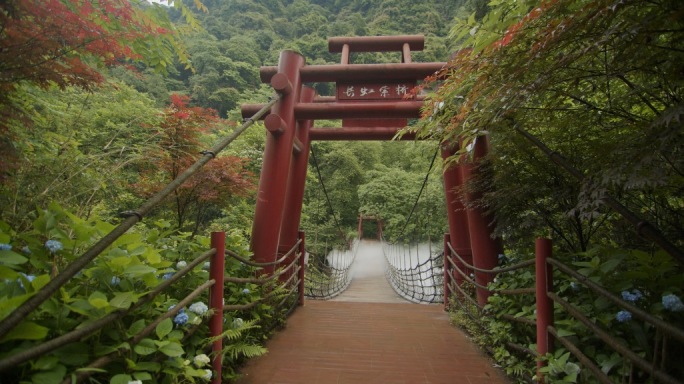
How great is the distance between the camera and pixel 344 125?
162 inches

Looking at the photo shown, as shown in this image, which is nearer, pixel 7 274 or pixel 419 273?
pixel 7 274

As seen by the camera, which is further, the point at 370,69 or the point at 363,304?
the point at 363,304

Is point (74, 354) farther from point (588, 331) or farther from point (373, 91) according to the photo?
point (373, 91)

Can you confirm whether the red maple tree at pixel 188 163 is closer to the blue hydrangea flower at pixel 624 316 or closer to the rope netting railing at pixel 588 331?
the rope netting railing at pixel 588 331

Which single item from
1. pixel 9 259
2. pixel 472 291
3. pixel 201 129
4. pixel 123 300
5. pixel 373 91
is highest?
pixel 373 91

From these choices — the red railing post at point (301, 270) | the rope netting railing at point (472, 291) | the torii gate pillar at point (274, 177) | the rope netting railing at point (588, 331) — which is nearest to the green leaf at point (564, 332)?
the rope netting railing at point (588, 331)

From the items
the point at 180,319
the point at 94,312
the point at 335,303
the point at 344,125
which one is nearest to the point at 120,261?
the point at 94,312

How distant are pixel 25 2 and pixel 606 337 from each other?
2.20 m

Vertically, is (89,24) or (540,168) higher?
(89,24)

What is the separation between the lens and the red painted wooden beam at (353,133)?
13.3ft

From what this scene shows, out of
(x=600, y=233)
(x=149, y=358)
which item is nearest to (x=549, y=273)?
(x=600, y=233)

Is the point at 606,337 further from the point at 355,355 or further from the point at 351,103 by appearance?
the point at 351,103

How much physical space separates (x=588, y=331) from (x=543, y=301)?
7.6 inches

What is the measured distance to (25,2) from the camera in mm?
1354
